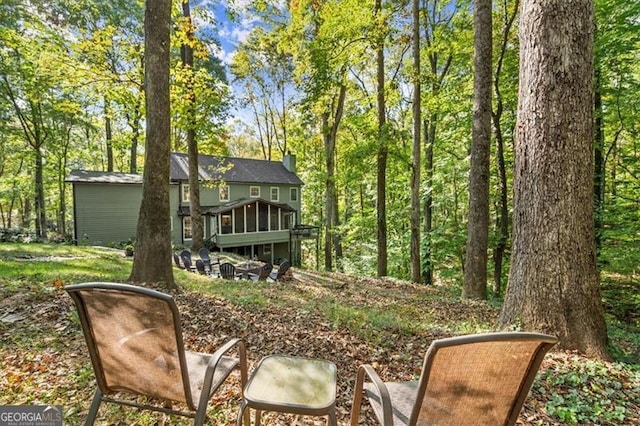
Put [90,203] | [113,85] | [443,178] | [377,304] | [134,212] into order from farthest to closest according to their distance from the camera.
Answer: [134,212]
[90,203]
[443,178]
[113,85]
[377,304]

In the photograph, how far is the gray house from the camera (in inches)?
666

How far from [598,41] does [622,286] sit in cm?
670

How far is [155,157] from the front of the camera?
528 centimetres

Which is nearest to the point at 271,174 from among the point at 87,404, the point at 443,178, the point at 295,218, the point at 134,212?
the point at 295,218

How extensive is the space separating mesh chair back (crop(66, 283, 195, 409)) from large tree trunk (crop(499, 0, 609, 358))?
10.5 feet

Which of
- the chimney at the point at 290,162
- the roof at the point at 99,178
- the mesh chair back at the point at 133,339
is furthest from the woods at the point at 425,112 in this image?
the roof at the point at 99,178

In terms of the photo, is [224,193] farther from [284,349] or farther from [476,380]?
[476,380]

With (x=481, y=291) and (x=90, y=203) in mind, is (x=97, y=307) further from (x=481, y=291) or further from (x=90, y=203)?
(x=90, y=203)

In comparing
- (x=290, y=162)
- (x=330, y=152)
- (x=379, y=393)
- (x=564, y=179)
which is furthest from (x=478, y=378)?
(x=290, y=162)

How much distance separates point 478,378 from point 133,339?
1.86 metres

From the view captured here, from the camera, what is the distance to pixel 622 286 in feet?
29.9

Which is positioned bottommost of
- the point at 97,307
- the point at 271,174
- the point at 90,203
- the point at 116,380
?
→ the point at 116,380

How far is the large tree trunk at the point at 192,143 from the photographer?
943 centimetres

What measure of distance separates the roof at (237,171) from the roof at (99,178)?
2.31 metres
